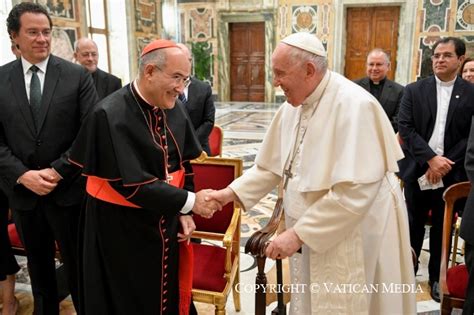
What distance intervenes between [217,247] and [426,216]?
176 centimetres

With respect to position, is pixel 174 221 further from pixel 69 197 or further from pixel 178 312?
pixel 69 197

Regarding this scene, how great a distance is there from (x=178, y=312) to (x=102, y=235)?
1.99ft

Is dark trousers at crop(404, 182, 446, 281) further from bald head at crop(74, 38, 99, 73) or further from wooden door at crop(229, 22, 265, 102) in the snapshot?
wooden door at crop(229, 22, 265, 102)

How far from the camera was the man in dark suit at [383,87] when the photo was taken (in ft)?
13.3

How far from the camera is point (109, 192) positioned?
187 centimetres

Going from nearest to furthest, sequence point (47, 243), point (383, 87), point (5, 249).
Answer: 1. point (47, 243)
2. point (5, 249)
3. point (383, 87)

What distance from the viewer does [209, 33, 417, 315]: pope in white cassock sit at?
1.71m

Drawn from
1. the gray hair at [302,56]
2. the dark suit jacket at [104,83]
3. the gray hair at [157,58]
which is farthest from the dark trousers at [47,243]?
the dark suit jacket at [104,83]

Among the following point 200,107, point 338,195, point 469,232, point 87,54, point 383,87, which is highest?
point 87,54

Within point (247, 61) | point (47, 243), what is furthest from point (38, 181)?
point (247, 61)

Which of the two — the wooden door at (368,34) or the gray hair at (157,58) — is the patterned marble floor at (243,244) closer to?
the gray hair at (157,58)

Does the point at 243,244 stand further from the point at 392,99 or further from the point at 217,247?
the point at 392,99

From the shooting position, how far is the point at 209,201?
81.7 inches

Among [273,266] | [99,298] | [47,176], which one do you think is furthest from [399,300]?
[47,176]
